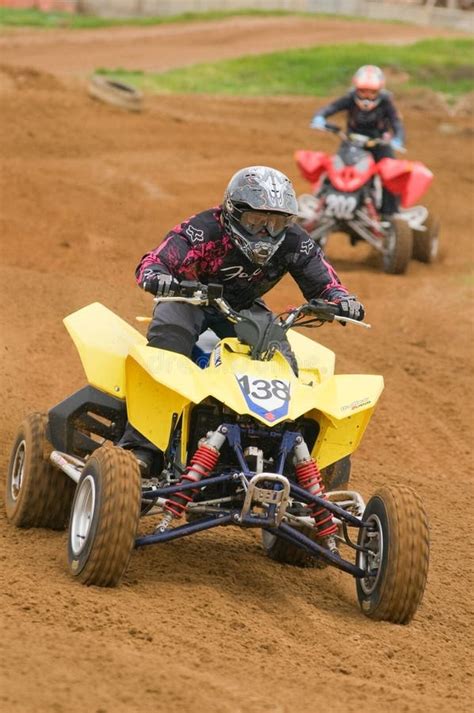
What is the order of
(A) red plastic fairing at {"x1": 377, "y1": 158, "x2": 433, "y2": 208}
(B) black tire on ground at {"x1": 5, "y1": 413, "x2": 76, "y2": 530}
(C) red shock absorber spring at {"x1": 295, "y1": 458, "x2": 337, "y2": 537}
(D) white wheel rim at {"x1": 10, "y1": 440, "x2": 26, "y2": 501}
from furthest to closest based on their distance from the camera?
(A) red plastic fairing at {"x1": 377, "y1": 158, "x2": 433, "y2": 208} → (D) white wheel rim at {"x1": 10, "y1": 440, "x2": 26, "y2": 501} → (B) black tire on ground at {"x1": 5, "y1": 413, "x2": 76, "y2": 530} → (C) red shock absorber spring at {"x1": 295, "y1": 458, "x2": 337, "y2": 537}

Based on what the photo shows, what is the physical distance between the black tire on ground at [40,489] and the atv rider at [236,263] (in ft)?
1.63

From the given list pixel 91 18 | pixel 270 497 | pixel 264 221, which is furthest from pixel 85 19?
pixel 270 497

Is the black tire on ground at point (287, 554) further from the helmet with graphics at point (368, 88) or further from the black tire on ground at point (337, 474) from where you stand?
the helmet with graphics at point (368, 88)

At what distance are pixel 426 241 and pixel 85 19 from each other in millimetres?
24669

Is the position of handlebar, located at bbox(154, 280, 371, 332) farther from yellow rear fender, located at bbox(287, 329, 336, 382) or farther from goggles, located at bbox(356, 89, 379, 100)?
goggles, located at bbox(356, 89, 379, 100)

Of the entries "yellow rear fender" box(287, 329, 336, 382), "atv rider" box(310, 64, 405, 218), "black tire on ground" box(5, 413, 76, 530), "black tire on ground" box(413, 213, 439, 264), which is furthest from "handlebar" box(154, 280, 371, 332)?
"black tire on ground" box(413, 213, 439, 264)

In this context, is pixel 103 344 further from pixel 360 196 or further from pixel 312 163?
pixel 312 163

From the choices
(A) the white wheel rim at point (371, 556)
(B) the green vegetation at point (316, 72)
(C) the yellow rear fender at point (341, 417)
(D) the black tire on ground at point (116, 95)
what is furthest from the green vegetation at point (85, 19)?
(A) the white wheel rim at point (371, 556)

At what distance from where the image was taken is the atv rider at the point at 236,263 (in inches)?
261

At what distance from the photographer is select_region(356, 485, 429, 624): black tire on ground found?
19.5 feet

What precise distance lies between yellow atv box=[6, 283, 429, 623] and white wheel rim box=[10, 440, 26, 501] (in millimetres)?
130

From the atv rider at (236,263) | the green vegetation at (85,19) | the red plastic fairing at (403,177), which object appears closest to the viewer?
the atv rider at (236,263)

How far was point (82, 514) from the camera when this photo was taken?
20.1 ft

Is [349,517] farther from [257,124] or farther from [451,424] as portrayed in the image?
[257,124]
